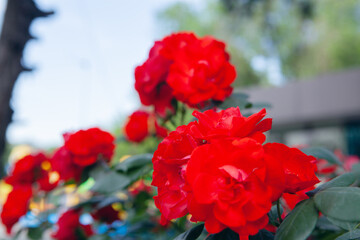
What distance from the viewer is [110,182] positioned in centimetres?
67

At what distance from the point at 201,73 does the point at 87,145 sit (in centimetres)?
33

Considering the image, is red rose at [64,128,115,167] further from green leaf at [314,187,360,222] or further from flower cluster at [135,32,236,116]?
green leaf at [314,187,360,222]

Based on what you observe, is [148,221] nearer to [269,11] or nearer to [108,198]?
[108,198]

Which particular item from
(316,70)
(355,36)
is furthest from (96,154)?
(355,36)

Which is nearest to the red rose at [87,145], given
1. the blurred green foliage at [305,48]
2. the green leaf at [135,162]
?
the green leaf at [135,162]

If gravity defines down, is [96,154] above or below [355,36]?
above

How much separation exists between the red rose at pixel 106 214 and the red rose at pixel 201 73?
515mm

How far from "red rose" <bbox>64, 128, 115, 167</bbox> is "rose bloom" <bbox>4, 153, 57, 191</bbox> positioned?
12.6 inches

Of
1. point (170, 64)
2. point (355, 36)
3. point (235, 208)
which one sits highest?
point (170, 64)

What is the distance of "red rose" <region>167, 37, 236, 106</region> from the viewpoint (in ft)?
2.01

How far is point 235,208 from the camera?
36cm

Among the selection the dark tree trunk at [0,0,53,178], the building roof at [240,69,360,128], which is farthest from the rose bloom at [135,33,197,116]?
the building roof at [240,69,360,128]

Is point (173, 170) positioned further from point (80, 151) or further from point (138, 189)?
point (138, 189)

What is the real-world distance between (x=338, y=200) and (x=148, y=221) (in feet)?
2.65
